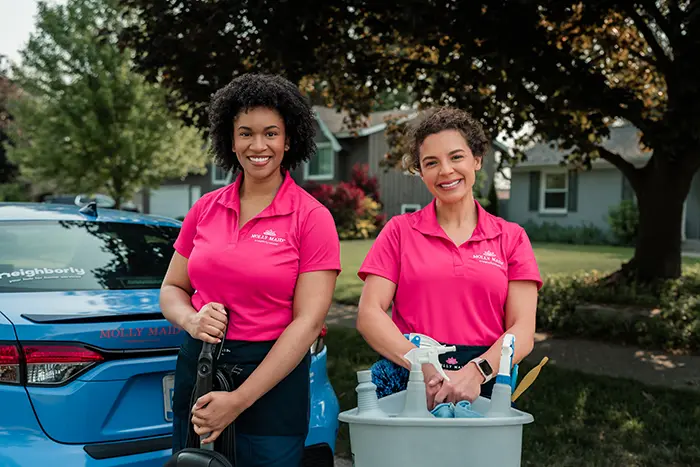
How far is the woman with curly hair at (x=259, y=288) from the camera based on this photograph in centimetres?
204

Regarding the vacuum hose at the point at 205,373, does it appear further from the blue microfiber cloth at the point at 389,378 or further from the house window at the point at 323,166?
the house window at the point at 323,166

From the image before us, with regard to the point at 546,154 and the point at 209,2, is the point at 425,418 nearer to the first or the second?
the point at 209,2

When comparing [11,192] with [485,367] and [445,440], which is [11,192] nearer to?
[485,367]

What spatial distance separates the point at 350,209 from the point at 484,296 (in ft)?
71.3

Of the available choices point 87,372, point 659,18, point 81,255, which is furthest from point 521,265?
point 659,18

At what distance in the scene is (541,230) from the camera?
894 inches

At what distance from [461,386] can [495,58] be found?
478 centimetres

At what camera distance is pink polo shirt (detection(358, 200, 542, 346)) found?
217 cm

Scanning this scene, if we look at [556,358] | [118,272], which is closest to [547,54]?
[556,358]

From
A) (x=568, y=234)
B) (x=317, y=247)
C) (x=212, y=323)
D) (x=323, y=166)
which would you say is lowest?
(x=212, y=323)

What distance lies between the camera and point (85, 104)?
64.2 ft

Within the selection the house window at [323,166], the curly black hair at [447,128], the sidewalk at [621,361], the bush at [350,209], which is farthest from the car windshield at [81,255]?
the house window at [323,166]

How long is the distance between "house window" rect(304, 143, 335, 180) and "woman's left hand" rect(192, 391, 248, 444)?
26386 millimetres

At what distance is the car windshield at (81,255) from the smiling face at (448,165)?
1494mm
